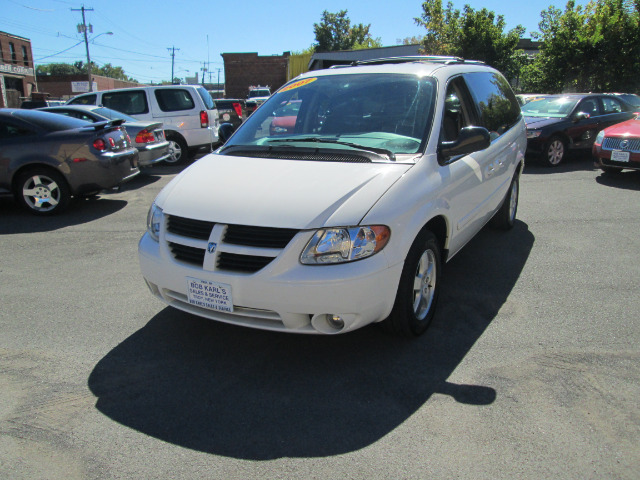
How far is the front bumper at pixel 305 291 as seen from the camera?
2.90 meters

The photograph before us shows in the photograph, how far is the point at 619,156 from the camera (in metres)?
9.36

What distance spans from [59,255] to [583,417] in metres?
5.16

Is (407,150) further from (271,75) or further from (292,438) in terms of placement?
(271,75)

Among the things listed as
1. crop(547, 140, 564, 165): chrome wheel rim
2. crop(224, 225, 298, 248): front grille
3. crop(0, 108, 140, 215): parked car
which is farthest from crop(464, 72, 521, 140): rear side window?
crop(547, 140, 564, 165): chrome wheel rim

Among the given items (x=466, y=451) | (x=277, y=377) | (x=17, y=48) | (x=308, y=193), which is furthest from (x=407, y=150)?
(x=17, y=48)

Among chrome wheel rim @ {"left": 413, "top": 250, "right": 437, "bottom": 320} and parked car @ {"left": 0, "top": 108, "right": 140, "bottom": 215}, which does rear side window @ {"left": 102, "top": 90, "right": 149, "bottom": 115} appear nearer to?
parked car @ {"left": 0, "top": 108, "right": 140, "bottom": 215}

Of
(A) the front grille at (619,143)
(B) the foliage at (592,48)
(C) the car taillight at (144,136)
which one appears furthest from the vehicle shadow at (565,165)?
(B) the foliage at (592,48)

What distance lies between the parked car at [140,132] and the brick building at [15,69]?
41422 millimetres

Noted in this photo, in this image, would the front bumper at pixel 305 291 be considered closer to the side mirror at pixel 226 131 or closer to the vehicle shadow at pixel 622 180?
the side mirror at pixel 226 131

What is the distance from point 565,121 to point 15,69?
5610 centimetres

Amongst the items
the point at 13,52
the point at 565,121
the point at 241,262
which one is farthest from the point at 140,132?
the point at 13,52

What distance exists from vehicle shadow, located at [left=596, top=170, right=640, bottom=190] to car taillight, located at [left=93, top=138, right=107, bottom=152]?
8371mm

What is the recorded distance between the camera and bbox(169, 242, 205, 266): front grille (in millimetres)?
3172

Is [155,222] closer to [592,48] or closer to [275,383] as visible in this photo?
[275,383]
